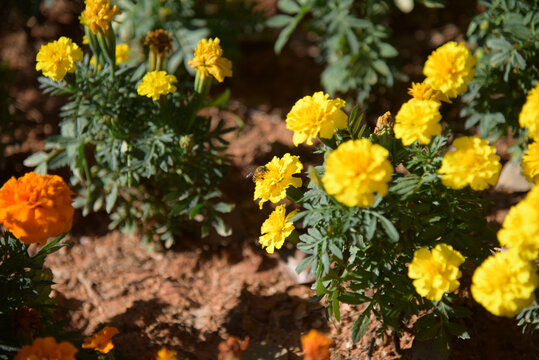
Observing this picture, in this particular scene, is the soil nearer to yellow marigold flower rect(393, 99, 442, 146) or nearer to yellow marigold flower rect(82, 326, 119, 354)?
yellow marigold flower rect(82, 326, 119, 354)

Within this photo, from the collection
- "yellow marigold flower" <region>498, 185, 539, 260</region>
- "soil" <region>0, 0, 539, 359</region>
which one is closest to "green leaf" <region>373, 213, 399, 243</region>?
"yellow marigold flower" <region>498, 185, 539, 260</region>

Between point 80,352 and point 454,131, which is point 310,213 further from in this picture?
point 454,131

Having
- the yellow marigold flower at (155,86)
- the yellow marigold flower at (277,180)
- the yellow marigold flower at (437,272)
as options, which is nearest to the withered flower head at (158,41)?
the yellow marigold flower at (155,86)

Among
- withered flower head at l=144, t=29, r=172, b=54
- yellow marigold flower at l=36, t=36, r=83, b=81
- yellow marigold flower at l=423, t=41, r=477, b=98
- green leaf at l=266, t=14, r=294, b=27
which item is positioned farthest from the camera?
green leaf at l=266, t=14, r=294, b=27

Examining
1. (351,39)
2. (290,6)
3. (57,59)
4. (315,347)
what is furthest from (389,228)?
(290,6)

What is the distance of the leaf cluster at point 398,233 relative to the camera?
1.58 m

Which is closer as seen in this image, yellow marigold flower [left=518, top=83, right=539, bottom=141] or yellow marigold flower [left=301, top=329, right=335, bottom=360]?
yellow marigold flower [left=518, top=83, right=539, bottom=141]

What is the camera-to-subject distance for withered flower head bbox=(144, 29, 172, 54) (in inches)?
84.9

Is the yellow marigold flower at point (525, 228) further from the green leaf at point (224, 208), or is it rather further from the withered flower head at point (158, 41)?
the withered flower head at point (158, 41)

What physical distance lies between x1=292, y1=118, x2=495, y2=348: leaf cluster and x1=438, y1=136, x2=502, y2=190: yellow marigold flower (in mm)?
136

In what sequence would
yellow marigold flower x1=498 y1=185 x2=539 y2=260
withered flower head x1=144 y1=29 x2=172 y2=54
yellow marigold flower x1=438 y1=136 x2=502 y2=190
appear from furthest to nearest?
withered flower head x1=144 y1=29 x2=172 y2=54 → yellow marigold flower x1=438 y1=136 x2=502 y2=190 → yellow marigold flower x1=498 y1=185 x2=539 y2=260

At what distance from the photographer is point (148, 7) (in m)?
2.89

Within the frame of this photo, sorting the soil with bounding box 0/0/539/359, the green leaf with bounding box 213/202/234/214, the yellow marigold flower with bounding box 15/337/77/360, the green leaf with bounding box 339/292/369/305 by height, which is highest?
the yellow marigold flower with bounding box 15/337/77/360

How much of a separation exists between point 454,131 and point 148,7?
1.92m
